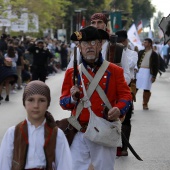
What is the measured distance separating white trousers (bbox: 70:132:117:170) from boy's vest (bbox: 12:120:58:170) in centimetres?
117

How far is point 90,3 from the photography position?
75.6m

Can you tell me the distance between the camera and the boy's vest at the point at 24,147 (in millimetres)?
4887

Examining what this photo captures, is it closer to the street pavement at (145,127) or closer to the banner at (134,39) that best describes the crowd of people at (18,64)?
the street pavement at (145,127)

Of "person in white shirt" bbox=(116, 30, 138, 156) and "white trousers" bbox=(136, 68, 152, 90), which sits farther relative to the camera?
"white trousers" bbox=(136, 68, 152, 90)

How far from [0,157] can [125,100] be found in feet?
5.42

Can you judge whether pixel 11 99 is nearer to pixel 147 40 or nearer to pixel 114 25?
pixel 147 40

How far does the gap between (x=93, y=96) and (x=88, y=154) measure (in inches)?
19.8

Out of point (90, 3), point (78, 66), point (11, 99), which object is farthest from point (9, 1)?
point (90, 3)

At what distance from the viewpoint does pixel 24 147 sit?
491cm

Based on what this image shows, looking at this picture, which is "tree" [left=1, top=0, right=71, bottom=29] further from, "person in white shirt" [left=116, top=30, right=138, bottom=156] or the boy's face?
the boy's face

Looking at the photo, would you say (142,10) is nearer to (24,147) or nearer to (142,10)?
(142,10)

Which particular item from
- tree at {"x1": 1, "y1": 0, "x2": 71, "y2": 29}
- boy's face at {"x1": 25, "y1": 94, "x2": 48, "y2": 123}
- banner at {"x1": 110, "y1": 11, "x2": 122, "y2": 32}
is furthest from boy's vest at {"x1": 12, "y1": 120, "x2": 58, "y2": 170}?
banner at {"x1": 110, "y1": 11, "x2": 122, "y2": 32}

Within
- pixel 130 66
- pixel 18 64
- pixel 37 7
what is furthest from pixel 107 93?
pixel 37 7

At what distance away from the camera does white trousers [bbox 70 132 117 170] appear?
6.12 meters
